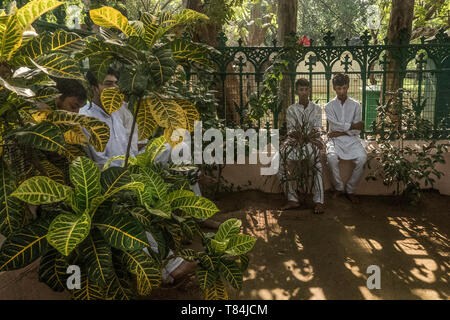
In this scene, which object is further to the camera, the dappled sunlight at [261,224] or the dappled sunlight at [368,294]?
the dappled sunlight at [261,224]

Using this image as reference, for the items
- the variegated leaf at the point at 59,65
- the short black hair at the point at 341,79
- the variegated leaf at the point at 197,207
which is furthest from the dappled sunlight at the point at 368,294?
the short black hair at the point at 341,79

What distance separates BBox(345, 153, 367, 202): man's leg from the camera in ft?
16.8

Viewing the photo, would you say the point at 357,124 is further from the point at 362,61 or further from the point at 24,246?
the point at 24,246

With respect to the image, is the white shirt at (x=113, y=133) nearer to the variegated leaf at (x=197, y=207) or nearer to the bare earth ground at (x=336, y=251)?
the bare earth ground at (x=336, y=251)

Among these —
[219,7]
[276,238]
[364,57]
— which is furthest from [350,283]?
[219,7]

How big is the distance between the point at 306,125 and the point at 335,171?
29.8 inches

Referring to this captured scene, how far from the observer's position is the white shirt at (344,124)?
5211mm

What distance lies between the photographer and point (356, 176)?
5.18 m

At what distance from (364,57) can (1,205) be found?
447 centimetres

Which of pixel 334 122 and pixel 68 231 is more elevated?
pixel 334 122

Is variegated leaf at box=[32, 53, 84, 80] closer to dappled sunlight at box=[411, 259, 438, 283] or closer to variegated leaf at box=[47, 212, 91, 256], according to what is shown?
variegated leaf at box=[47, 212, 91, 256]

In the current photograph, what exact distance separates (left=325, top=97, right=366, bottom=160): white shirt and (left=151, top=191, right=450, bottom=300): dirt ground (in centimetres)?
62

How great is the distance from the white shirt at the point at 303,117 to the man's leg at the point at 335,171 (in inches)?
12.0

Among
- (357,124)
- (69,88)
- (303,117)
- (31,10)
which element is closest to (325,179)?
(357,124)
